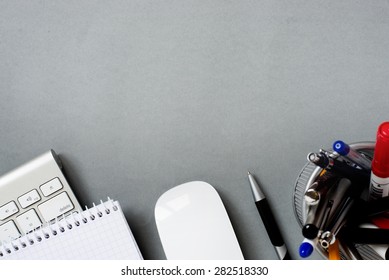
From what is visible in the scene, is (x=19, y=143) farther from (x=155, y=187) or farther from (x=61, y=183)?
(x=155, y=187)

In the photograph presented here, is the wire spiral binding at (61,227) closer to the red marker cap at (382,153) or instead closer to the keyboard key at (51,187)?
the keyboard key at (51,187)

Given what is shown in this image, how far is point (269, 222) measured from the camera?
0.57 m

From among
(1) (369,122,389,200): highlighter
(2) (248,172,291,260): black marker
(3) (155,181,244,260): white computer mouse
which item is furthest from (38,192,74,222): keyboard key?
(1) (369,122,389,200): highlighter

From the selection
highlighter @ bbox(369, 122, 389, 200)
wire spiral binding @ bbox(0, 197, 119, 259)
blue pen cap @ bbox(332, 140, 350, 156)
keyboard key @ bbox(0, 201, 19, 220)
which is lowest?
highlighter @ bbox(369, 122, 389, 200)

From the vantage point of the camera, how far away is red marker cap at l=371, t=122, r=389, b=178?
406 mm

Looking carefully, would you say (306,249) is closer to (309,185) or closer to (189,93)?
(309,185)

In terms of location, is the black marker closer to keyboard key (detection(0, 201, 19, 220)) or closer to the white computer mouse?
the white computer mouse

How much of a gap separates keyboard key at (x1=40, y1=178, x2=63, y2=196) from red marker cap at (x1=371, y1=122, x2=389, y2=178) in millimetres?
362

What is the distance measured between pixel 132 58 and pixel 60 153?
0.15 m

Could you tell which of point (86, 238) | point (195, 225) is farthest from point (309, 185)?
point (86, 238)

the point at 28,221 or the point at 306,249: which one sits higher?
the point at 28,221

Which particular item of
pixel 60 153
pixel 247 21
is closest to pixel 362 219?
pixel 247 21

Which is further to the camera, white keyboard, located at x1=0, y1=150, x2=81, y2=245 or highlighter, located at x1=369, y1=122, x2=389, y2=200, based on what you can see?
white keyboard, located at x1=0, y1=150, x2=81, y2=245

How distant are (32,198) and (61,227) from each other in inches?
2.1
